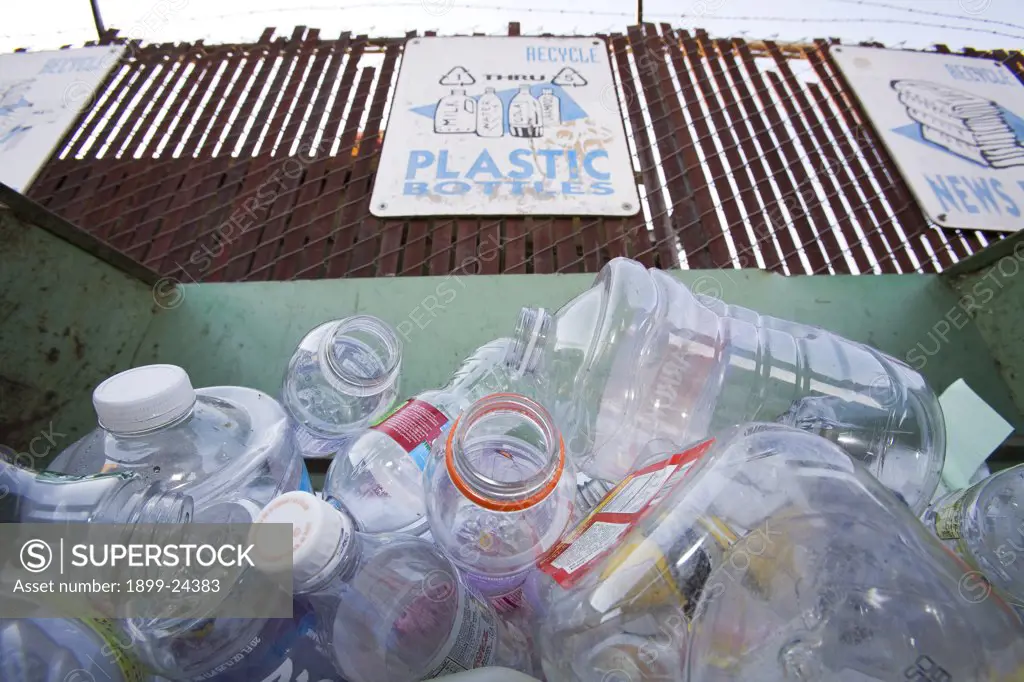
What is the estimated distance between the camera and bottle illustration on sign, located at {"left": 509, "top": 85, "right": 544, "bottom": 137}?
1753 mm

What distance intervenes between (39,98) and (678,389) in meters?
2.46

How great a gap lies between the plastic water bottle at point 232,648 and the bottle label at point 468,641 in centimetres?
11

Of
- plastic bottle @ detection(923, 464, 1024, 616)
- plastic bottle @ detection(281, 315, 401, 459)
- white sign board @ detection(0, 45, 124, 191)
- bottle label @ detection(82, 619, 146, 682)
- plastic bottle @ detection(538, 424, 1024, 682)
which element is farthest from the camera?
white sign board @ detection(0, 45, 124, 191)

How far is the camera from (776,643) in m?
0.42

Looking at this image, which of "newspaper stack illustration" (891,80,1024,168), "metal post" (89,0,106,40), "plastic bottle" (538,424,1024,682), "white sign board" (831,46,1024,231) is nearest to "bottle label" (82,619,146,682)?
"plastic bottle" (538,424,1024,682)

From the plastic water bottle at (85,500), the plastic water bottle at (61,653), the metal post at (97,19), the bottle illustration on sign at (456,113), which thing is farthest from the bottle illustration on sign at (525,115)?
the metal post at (97,19)

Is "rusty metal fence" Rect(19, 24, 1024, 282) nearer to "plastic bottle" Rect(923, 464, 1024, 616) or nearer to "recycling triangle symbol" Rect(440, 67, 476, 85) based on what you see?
"recycling triangle symbol" Rect(440, 67, 476, 85)

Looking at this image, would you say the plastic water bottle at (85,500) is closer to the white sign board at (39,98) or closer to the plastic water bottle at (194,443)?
the plastic water bottle at (194,443)

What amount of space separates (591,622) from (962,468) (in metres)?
0.77

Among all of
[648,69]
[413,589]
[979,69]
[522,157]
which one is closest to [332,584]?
[413,589]

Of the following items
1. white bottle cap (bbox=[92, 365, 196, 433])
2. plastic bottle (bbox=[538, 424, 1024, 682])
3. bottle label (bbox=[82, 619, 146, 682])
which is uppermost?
white bottle cap (bbox=[92, 365, 196, 433])

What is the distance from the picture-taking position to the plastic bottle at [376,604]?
47 cm

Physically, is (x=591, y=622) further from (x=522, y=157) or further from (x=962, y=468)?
(x=522, y=157)

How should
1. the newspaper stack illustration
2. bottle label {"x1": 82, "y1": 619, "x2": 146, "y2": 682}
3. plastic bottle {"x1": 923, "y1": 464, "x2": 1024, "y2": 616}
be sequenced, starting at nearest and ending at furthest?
1. bottle label {"x1": 82, "y1": 619, "x2": 146, "y2": 682}
2. plastic bottle {"x1": 923, "y1": 464, "x2": 1024, "y2": 616}
3. the newspaper stack illustration
